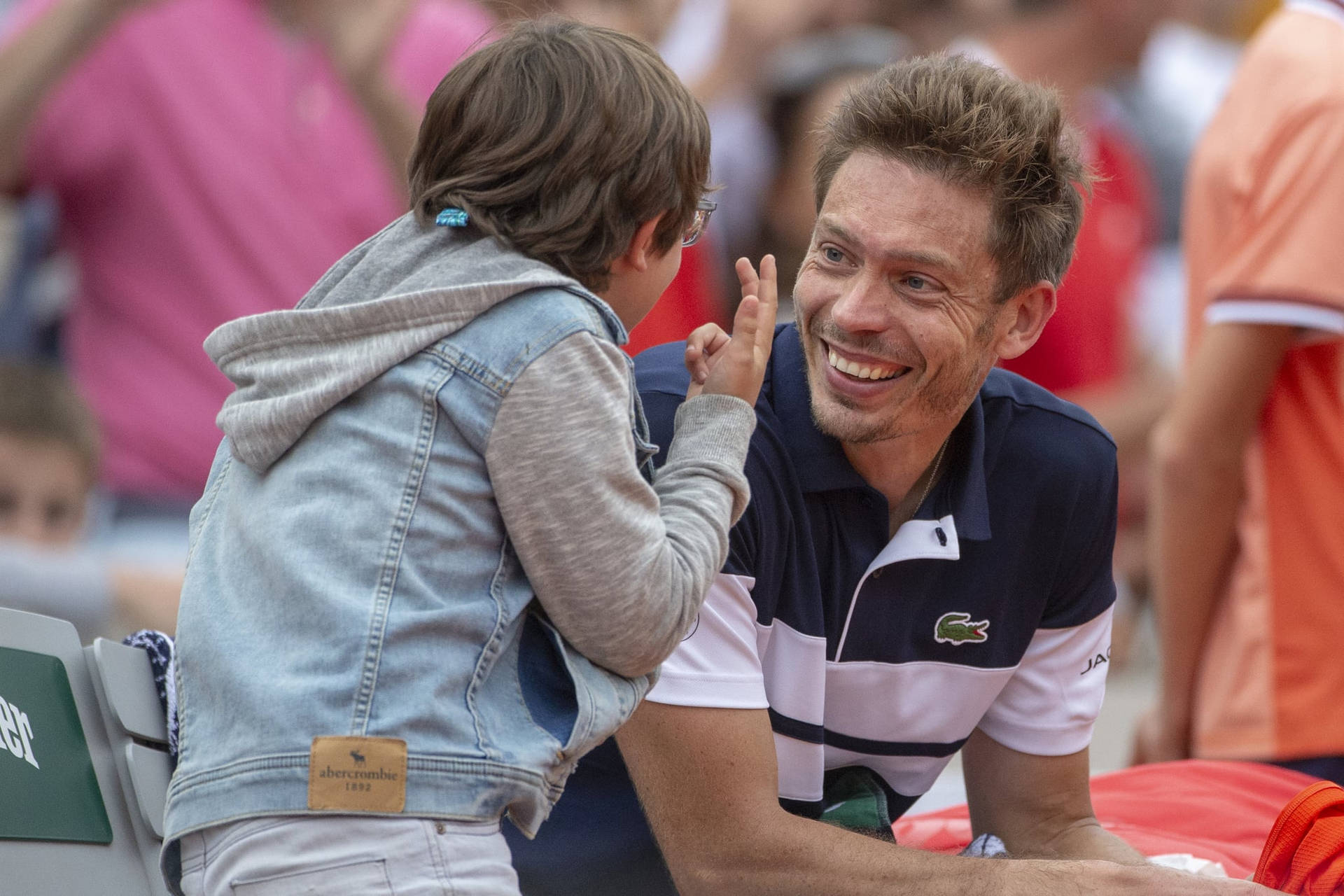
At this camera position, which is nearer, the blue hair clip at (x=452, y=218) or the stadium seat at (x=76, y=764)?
the blue hair clip at (x=452, y=218)

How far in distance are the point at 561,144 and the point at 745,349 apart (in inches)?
14.2

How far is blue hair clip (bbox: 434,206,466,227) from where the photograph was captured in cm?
182

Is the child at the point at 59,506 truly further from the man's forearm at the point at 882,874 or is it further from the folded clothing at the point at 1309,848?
the folded clothing at the point at 1309,848

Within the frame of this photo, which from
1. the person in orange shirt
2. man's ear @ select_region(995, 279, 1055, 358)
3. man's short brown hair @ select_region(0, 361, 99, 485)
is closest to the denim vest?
man's ear @ select_region(995, 279, 1055, 358)

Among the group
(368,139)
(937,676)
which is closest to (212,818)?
(937,676)

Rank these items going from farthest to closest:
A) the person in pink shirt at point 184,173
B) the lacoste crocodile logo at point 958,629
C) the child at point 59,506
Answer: the person in pink shirt at point 184,173 → the child at point 59,506 → the lacoste crocodile logo at point 958,629

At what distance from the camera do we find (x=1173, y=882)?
2.27 meters

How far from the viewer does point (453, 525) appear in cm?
173

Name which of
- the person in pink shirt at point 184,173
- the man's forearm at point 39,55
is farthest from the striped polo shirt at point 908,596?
the man's forearm at point 39,55

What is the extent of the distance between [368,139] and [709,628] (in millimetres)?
2483

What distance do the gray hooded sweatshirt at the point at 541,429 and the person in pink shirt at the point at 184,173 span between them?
235cm

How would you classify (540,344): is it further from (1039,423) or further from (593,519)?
(1039,423)

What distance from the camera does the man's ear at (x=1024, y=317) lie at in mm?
2504

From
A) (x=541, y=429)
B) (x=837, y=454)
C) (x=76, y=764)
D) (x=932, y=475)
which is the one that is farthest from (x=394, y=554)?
(x=932, y=475)
